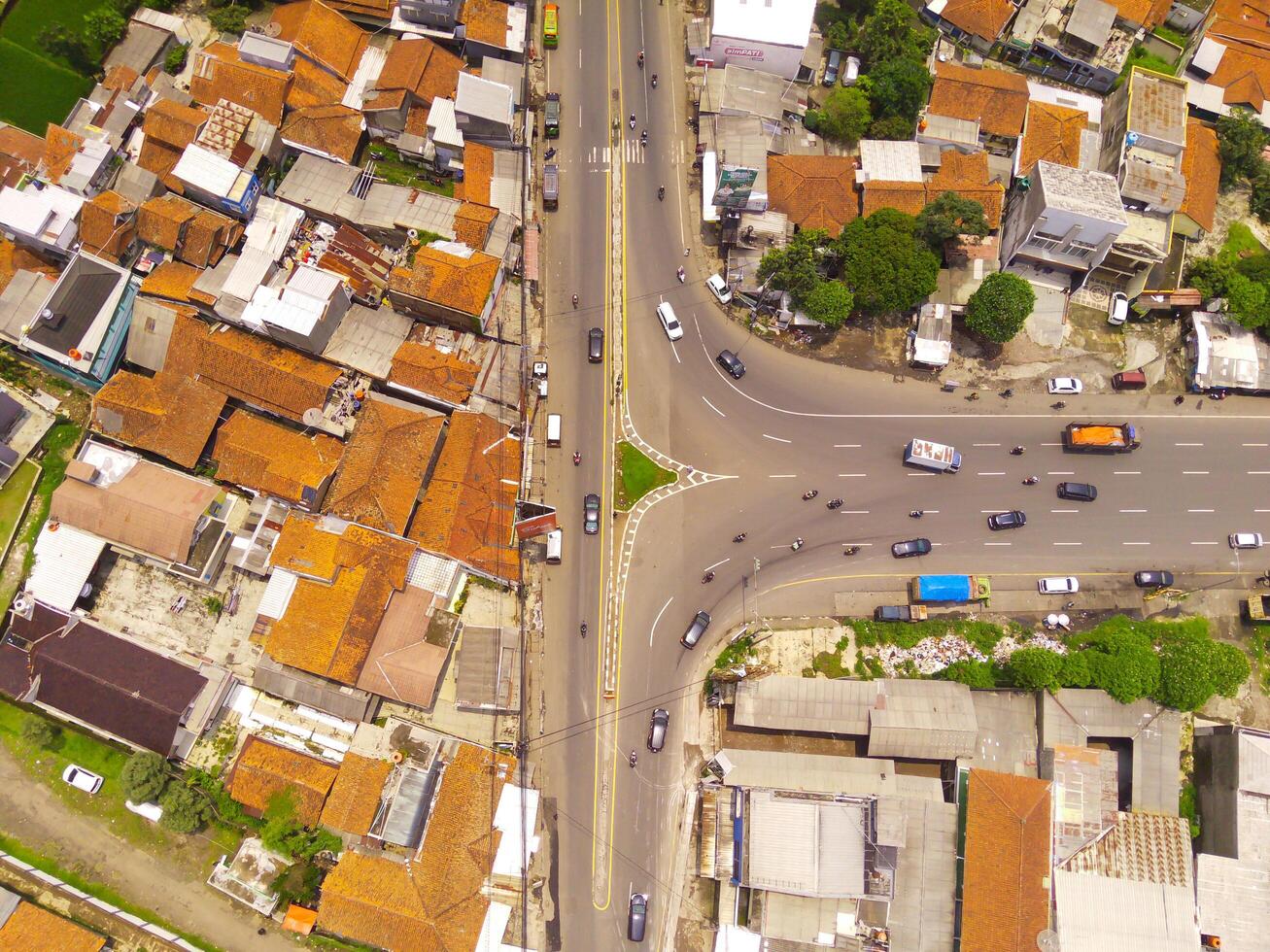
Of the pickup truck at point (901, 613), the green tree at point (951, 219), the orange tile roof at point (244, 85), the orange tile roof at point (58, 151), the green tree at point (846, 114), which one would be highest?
the green tree at point (846, 114)

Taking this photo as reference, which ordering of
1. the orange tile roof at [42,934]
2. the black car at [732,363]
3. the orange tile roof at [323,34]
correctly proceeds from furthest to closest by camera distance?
the orange tile roof at [323,34] < the black car at [732,363] < the orange tile roof at [42,934]

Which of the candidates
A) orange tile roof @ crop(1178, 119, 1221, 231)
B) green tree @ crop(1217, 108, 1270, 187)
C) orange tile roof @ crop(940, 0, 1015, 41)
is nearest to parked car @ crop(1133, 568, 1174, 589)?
orange tile roof @ crop(1178, 119, 1221, 231)

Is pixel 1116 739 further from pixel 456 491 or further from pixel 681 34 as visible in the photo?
pixel 681 34

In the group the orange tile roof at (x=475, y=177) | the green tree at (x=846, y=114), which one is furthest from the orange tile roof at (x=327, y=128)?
the green tree at (x=846, y=114)

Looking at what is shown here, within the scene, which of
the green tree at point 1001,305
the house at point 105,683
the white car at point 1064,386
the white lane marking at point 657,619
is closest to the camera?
the house at point 105,683

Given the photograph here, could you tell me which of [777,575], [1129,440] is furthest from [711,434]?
[1129,440]

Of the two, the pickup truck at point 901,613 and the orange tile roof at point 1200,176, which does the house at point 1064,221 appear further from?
the pickup truck at point 901,613

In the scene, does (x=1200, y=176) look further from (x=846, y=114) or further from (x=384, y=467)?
(x=384, y=467)

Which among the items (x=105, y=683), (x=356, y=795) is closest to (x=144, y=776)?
(x=105, y=683)
